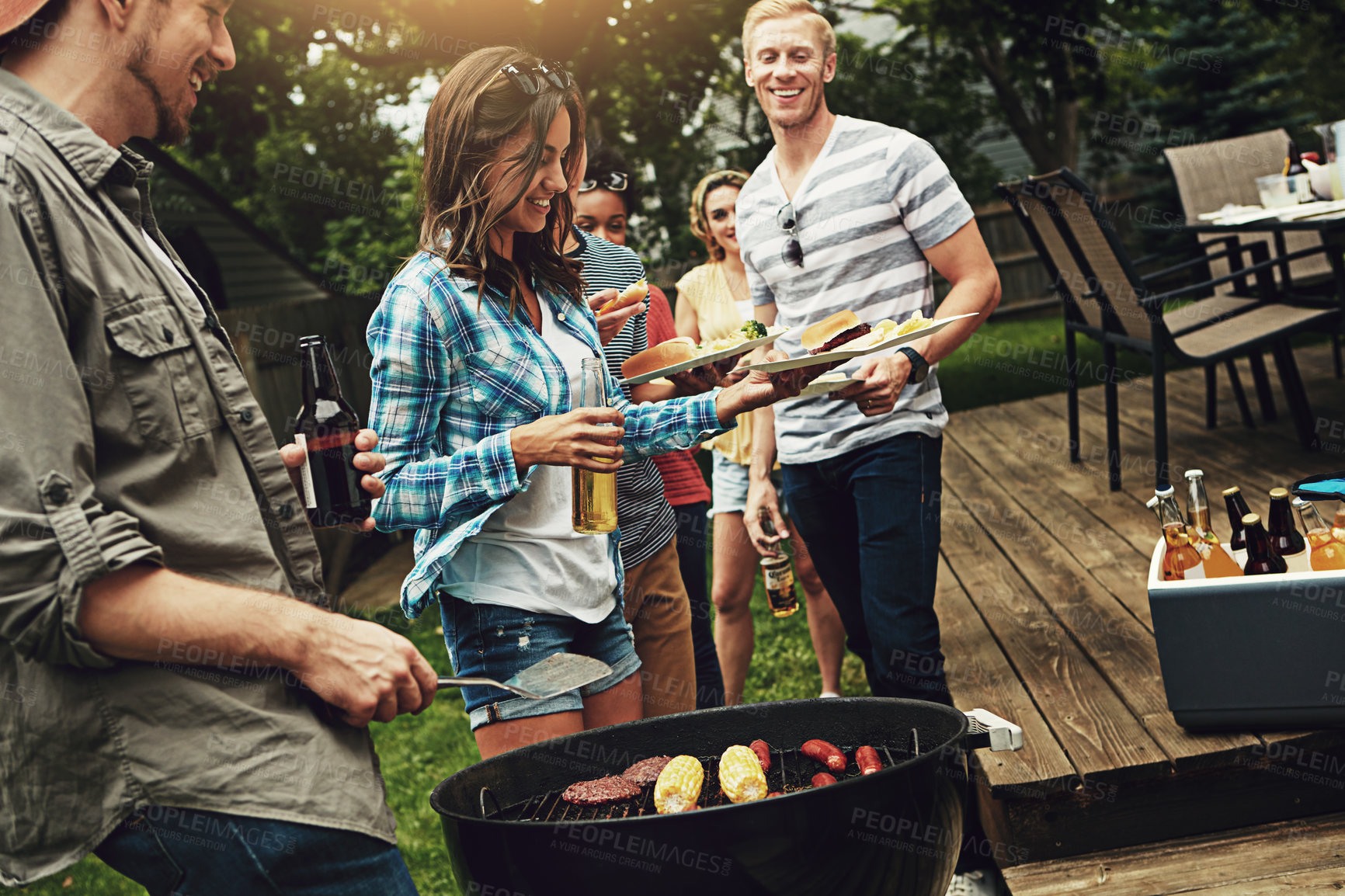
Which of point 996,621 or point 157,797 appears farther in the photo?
point 996,621

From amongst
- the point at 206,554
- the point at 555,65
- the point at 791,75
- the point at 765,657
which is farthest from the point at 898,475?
the point at 765,657

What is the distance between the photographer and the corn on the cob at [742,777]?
1.84 m

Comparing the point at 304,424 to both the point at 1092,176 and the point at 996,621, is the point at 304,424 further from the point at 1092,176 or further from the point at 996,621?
the point at 1092,176

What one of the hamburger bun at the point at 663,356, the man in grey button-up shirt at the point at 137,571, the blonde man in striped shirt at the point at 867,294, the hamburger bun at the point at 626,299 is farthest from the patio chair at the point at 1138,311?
the man in grey button-up shirt at the point at 137,571

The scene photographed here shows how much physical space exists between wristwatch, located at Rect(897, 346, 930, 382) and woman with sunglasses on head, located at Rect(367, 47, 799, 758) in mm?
855

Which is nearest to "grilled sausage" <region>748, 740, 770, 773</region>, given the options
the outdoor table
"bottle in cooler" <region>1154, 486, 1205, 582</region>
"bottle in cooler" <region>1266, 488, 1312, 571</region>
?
"bottle in cooler" <region>1154, 486, 1205, 582</region>

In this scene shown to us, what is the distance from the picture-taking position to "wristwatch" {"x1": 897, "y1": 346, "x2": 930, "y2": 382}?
2611mm

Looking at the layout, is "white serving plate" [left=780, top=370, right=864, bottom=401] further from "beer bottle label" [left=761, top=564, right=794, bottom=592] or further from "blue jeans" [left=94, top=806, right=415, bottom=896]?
"beer bottle label" [left=761, top=564, right=794, bottom=592]

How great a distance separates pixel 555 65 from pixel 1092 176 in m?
18.6

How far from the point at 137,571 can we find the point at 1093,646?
9.59 feet

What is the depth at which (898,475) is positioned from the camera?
2721mm

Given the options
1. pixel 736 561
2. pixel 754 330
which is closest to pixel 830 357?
pixel 754 330

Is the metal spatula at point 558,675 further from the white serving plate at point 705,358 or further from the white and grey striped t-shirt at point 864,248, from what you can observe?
the white and grey striped t-shirt at point 864,248

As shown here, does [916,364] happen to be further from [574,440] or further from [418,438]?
[418,438]
